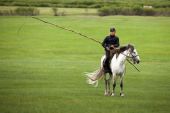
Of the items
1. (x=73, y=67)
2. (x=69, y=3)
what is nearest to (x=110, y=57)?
(x=73, y=67)

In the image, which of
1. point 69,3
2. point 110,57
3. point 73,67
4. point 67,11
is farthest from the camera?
point 69,3

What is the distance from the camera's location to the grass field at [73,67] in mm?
22859

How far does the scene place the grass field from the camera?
22.9 meters

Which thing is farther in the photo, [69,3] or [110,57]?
[69,3]

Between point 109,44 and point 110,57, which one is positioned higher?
point 109,44

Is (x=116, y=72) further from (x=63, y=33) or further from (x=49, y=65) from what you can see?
(x=63, y=33)

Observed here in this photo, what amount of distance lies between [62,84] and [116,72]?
179 inches

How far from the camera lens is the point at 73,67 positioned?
37500 millimetres

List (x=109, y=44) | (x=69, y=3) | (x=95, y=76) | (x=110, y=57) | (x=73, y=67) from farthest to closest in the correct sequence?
(x=69, y=3) < (x=73, y=67) < (x=95, y=76) < (x=109, y=44) < (x=110, y=57)

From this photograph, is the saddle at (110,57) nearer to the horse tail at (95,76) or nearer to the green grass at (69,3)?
the horse tail at (95,76)

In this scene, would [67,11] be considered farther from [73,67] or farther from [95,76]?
[95,76]

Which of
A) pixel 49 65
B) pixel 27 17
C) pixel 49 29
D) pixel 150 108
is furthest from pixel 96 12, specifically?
pixel 150 108

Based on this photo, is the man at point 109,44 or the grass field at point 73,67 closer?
the grass field at point 73,67

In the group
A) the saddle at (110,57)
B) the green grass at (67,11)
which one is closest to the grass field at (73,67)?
the saddle at (110,57)
